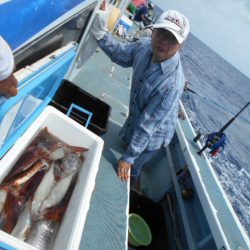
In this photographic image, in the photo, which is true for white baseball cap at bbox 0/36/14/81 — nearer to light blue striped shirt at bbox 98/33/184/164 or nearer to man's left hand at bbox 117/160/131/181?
light blue striped shirt at bbox 98/33/184/164

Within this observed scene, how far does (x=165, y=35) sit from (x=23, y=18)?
4.76ft

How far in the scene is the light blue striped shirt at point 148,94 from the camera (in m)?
2.73

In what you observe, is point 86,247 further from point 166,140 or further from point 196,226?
point 196,226

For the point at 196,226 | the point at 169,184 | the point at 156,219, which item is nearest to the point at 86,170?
the point at 156,219

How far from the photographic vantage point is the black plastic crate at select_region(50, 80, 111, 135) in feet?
9.33

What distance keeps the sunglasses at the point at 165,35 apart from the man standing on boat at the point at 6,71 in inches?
65.4

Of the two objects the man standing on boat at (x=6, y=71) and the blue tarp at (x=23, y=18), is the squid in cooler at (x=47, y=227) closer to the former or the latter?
the man standing on boat at (x=6, y=71)

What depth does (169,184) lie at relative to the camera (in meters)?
5.07

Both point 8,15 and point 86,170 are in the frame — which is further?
point 86,170

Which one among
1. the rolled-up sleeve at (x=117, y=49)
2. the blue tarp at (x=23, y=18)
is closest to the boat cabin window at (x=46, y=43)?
the blue tarp at (x=23, y=18)

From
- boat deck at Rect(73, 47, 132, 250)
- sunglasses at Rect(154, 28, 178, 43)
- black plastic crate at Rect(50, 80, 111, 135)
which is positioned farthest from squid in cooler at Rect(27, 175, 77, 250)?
sunglasses at Rect(154, 28, 178, 43)

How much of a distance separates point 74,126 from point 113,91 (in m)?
3.08

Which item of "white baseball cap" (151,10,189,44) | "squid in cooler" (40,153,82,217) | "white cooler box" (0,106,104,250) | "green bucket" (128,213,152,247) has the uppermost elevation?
"white baseball cap" (151,10,189,44)

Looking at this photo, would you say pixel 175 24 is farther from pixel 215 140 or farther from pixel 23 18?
pixel 215 140
